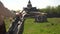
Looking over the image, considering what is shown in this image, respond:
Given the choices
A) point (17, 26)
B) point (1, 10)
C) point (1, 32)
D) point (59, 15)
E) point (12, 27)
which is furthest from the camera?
point (59, 15)

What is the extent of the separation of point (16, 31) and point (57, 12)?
2554 inches

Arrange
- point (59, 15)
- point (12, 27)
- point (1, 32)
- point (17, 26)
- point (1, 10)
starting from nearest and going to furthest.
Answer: point (1, 10)
point (1, 32)
point (12, 27)
point (17, 26)
point (59, 15)

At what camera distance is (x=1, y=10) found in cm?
115

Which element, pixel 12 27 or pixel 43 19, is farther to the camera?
pixel 43 19

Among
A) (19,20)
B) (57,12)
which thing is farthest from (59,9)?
(19,20)

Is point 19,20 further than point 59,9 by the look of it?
No

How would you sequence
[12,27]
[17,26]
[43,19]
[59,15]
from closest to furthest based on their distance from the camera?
[12,27] → [17,26] → [43,19] → [59,15]

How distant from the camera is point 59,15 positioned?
6238cm

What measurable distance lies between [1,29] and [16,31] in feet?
0.56

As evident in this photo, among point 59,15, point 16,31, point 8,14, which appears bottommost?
point 59,15

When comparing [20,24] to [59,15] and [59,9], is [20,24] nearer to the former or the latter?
[59,15]

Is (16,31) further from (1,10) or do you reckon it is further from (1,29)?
(1,10)

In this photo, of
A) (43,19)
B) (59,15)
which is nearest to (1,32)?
(43,19)

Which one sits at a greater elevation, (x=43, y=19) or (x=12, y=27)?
(x=12, y=27)
